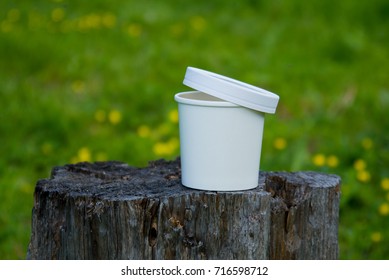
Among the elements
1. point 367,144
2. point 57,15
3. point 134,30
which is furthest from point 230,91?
point 57,15

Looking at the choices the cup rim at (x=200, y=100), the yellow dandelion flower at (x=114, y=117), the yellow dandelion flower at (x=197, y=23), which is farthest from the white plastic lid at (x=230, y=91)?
the yellow dandelion flower at (x=197, y=23)

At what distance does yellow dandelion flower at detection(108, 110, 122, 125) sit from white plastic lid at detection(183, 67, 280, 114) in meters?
2.39

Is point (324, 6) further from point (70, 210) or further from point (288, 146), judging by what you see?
point (70, 210)

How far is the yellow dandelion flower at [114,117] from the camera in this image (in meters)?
4.51

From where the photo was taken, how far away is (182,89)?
493 cm

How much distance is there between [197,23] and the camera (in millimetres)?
6055

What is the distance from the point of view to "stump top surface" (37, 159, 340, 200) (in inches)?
87.6

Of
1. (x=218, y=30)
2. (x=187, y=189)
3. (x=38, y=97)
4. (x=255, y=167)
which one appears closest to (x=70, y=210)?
(x=187, y=189)

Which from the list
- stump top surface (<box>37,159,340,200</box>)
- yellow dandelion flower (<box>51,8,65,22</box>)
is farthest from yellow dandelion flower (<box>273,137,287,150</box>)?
yellow dandelion flower (<box>51,8,65,22</box>)

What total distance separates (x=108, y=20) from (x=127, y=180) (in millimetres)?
3768

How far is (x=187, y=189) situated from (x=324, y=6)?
15.1 ft

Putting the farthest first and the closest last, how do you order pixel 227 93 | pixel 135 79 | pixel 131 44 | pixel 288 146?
1. pixel 131 44
2. pixel 135 79
3. pixel 288 146
4. pixel 227 93

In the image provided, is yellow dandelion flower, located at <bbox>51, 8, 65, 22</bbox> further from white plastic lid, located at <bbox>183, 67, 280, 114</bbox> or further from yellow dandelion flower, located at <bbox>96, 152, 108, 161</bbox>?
white plastic lid, located at <bbox>183, 67, 280, 114</bbox>

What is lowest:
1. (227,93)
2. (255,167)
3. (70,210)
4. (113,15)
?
(70,210)
